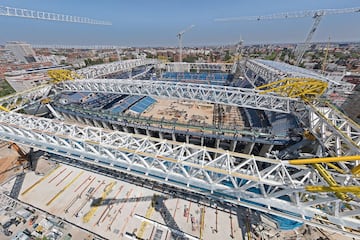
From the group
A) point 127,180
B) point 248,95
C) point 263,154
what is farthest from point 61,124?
point 263,154

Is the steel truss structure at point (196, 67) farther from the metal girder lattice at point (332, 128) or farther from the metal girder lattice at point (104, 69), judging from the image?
the metal girder lattice at point (332, 128)

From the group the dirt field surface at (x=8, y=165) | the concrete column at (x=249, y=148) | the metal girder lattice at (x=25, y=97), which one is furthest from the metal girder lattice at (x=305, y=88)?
the metal girder lattice at (x=25, y=97)

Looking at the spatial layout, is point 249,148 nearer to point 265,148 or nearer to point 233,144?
point 265,148

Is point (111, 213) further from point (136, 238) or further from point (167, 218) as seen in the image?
point (167, 218)

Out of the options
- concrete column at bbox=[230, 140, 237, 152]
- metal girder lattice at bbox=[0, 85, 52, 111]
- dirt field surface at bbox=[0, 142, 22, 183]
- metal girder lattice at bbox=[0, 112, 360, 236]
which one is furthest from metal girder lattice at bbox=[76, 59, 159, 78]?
concrete column at bbox=[230, 140, 237, 152]

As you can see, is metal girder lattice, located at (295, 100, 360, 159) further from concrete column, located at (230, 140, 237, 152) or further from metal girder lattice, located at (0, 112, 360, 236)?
concrete column, located at (230, 140, 237, 152)

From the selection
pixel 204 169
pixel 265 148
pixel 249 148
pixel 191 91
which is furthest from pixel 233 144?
pixel 204 169

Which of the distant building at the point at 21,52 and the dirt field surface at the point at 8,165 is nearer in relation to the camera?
the dirt field surface at the point at 8,165
